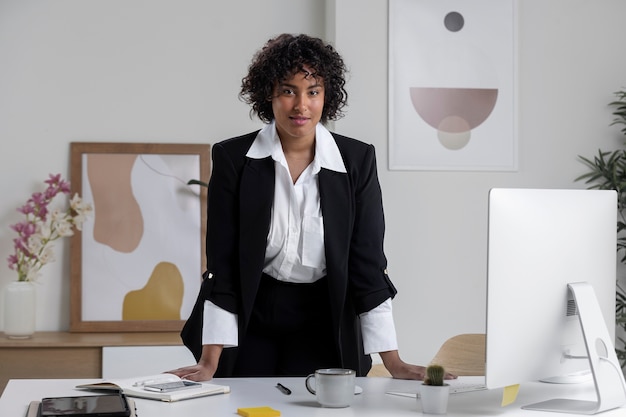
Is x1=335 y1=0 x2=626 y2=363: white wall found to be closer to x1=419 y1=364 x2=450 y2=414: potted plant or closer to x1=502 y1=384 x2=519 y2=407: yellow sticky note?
x1=502 y1=384 x2=519 y2=407: yellow sticky note

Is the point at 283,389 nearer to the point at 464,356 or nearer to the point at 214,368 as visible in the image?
the point at 214,368

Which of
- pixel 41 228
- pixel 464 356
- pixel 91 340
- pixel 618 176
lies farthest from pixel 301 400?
pixel 618 176

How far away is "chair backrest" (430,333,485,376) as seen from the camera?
3.23 m

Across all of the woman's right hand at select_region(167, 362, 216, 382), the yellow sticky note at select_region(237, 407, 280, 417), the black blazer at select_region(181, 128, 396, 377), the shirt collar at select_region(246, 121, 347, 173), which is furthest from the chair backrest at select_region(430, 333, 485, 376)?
the yellow sticky note at select_region(237, 407, 280, 417)

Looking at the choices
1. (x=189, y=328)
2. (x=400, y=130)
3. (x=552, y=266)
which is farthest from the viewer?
(x=400, y=130)

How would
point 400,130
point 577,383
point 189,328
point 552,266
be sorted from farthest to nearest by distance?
point 400,130 → point 189,328 → point 577,383 → point 552,266

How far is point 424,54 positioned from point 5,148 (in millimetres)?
2172

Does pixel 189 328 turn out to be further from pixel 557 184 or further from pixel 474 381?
pixel 557 184

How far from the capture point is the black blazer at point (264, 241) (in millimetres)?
2355

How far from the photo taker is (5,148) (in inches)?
175

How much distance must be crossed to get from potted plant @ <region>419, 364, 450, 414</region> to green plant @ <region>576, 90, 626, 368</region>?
2.70m

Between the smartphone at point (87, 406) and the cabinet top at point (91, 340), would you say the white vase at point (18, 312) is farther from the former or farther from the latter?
the smartphone at point (87, 406)

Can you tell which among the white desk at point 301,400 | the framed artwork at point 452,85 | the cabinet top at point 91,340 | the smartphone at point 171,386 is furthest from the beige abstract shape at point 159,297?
the smartphone at point 171,386

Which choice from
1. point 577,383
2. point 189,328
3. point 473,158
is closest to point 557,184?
point 473,158
